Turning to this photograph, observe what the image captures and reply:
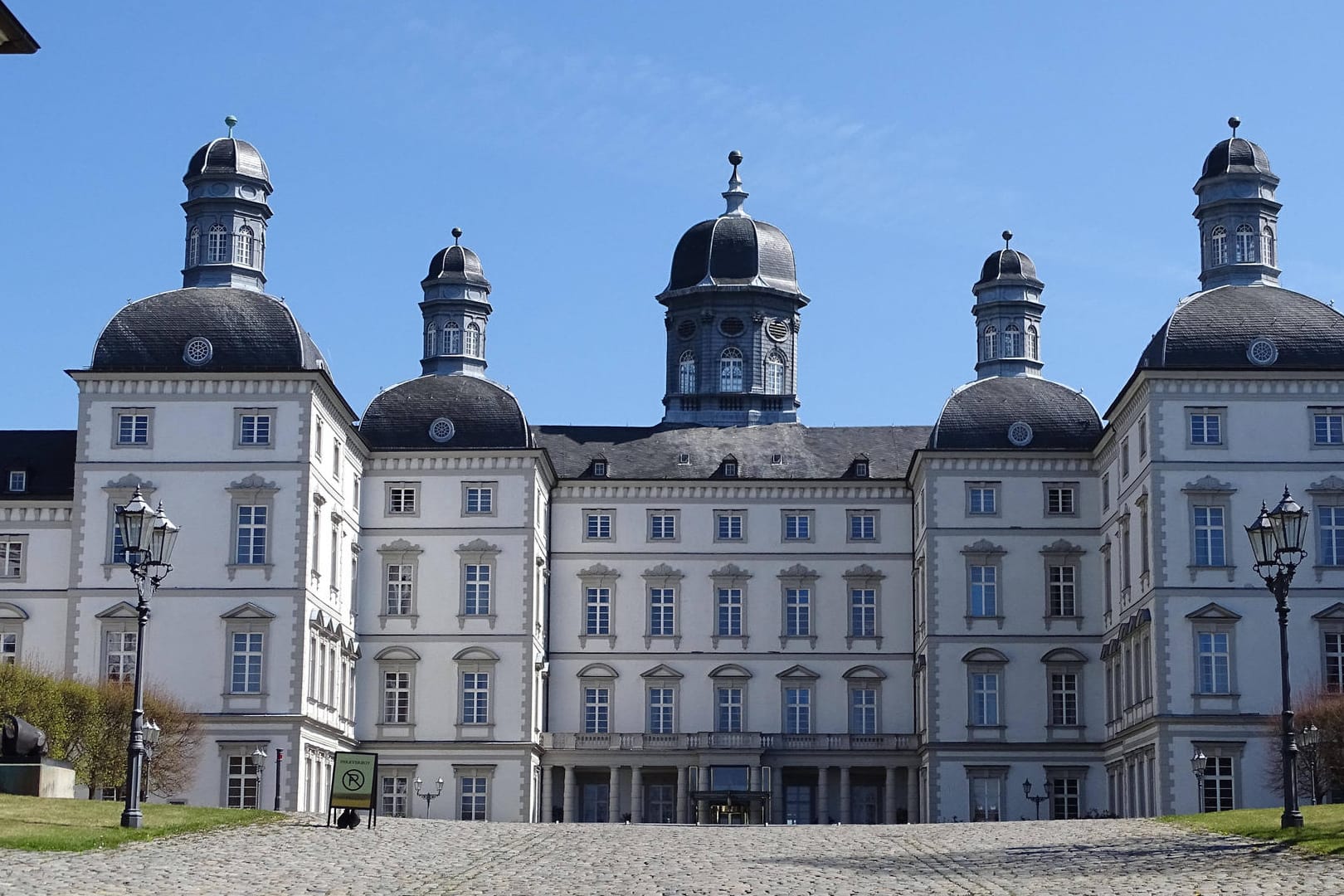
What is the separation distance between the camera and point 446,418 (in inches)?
2813

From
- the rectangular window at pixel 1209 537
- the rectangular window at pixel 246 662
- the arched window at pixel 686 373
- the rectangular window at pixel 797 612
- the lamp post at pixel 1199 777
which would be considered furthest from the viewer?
the arched window at pixel 686 373

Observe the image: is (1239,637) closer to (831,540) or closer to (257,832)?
(831,540)

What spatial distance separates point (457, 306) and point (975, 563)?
20.8 meters

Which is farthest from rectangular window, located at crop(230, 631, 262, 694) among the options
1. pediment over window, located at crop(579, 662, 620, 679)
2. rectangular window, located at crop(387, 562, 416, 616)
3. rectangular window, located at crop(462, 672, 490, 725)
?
pediment over window, located at crop(579, 662, 620, 679)

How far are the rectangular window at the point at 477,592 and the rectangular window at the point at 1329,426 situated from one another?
1032 inches

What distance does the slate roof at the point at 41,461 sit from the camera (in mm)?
67812

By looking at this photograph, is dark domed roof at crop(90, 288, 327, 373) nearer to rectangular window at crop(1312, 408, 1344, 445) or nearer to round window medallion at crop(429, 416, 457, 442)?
round window medallion at crop(429, 416, 457, 442)

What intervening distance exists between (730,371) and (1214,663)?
27.6 meters

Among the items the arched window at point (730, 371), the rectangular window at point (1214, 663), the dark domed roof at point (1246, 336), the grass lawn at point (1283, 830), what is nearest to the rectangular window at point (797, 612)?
the arched window at point (730, 371)

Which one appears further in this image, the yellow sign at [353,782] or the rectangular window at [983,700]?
the rectangular window at [983,700]

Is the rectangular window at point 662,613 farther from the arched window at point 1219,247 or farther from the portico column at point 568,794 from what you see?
the arched window at point 1219,247

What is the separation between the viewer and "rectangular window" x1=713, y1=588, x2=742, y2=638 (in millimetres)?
74625

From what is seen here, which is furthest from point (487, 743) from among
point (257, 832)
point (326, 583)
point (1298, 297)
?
point (257, 832)

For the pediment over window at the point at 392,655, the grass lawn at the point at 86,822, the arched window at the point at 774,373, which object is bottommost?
the grass lawn at the point at 86,822
